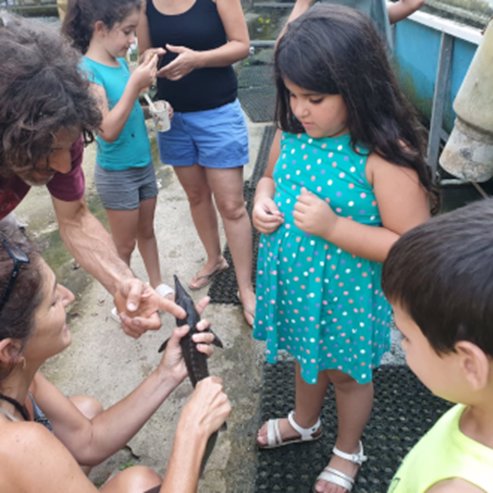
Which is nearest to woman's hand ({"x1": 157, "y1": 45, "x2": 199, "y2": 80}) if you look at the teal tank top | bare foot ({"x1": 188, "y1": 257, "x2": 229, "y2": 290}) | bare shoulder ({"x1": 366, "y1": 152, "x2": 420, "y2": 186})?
the teal tank top

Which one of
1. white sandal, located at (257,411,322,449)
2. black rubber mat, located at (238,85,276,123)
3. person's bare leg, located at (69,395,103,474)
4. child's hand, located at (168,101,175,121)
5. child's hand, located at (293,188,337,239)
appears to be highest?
child's hand, located at (293,188,337,239)

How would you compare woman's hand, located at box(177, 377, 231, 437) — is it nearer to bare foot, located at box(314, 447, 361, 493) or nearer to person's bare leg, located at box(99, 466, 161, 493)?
person's bare leg, located at box(99, 466, 161, 493)

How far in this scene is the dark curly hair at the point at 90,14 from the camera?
8.16 feet

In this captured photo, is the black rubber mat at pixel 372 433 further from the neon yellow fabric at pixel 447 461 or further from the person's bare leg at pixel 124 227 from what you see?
the person's bare leg at pixel 124 227

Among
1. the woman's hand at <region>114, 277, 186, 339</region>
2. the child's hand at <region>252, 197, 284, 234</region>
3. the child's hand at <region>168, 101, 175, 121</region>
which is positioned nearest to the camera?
the child's hand at <region>252, 197, 284, 234</region>

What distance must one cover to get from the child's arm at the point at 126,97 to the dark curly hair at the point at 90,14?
24 centimetres

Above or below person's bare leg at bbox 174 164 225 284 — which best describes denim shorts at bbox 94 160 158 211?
above

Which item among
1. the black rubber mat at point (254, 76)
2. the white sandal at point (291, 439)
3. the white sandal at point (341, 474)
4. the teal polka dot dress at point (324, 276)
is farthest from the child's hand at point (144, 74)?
the black rubber mat at point (254, 76)

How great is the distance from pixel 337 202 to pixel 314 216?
13 cm

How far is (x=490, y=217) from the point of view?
0.95 metres

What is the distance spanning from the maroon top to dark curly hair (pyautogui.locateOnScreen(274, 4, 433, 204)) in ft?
2.69

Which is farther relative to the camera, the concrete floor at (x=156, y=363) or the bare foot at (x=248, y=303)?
the bare foot at (x=248, y=303)

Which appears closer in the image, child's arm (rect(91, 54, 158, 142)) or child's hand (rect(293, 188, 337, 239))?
child's hand (rect(293, 188, 337, 239))

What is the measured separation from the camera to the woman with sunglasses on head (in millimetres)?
1206
